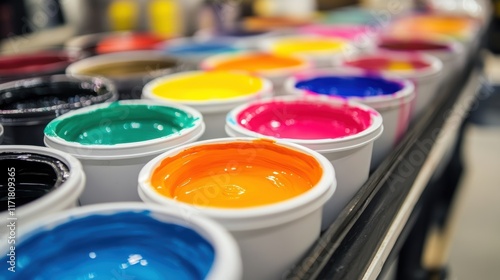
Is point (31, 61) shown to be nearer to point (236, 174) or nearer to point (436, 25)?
point (236, 174)

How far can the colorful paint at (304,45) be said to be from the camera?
2.23 m

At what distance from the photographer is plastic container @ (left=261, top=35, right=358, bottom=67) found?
6.60 feet

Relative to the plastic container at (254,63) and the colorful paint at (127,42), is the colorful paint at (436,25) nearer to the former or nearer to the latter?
the plastic container at (254,63)

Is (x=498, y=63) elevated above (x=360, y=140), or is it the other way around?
(x=360, y=140)

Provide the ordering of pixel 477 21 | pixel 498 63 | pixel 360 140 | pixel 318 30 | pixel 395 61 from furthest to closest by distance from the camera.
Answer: pixel 498 63 → pixel 477 21 → pixel 318 30 → pixel 395 61 → pixel 360 140

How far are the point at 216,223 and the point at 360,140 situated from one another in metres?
0.45

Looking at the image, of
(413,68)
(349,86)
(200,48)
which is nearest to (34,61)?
(200,48)

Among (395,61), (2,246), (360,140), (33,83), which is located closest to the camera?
(2,246)

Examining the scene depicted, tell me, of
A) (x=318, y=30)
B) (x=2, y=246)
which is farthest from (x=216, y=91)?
(x=318, y=30)

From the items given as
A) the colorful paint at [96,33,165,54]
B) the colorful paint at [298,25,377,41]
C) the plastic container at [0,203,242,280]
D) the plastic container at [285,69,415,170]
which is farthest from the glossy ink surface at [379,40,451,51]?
the plastic container at [0,203,242,280]

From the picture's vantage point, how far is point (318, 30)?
8.98ft

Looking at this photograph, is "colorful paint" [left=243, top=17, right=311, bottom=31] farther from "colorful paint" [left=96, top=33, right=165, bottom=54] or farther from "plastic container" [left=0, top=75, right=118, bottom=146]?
"plastic container" [left=0, top=75, right=118, bottom=146]

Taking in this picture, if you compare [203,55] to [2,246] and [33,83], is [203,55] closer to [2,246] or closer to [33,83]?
[33,83]

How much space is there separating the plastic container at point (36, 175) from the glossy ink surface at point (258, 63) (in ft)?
3.24
